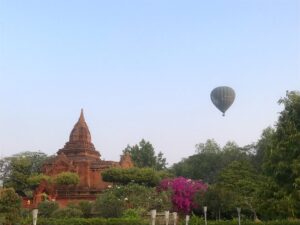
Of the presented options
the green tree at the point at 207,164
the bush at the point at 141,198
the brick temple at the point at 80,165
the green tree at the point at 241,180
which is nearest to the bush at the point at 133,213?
the bush at the point at 141,198

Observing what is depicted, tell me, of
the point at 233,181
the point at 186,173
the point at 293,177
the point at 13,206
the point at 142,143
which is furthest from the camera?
the point at 142,143

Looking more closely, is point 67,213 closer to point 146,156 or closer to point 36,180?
point 36,180

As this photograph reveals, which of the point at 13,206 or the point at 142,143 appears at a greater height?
the point at 142,143

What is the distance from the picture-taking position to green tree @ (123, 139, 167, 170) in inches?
2071

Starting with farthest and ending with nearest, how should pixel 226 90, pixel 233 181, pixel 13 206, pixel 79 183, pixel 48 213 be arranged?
pixel 226 90 < pixel 79 183 < pixel 233 181 < pixel 48 213 < pixel 13 206

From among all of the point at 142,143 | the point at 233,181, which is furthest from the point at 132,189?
the point at 142,143

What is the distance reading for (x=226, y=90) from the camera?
40.7 metres

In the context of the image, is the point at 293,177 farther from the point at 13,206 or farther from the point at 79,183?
the point at 79,183

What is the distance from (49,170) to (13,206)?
17848mm

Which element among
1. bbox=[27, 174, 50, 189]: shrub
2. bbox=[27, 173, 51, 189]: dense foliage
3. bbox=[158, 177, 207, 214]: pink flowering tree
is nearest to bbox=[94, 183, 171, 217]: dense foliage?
bbox=[158, 177, 207, 214]: pink flowering tree

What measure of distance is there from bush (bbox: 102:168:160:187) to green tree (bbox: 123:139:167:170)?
18311 millimetres

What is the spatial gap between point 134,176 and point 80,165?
851 cm

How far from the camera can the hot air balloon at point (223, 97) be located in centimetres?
4069

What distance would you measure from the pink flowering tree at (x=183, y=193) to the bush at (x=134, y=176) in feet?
8.18
